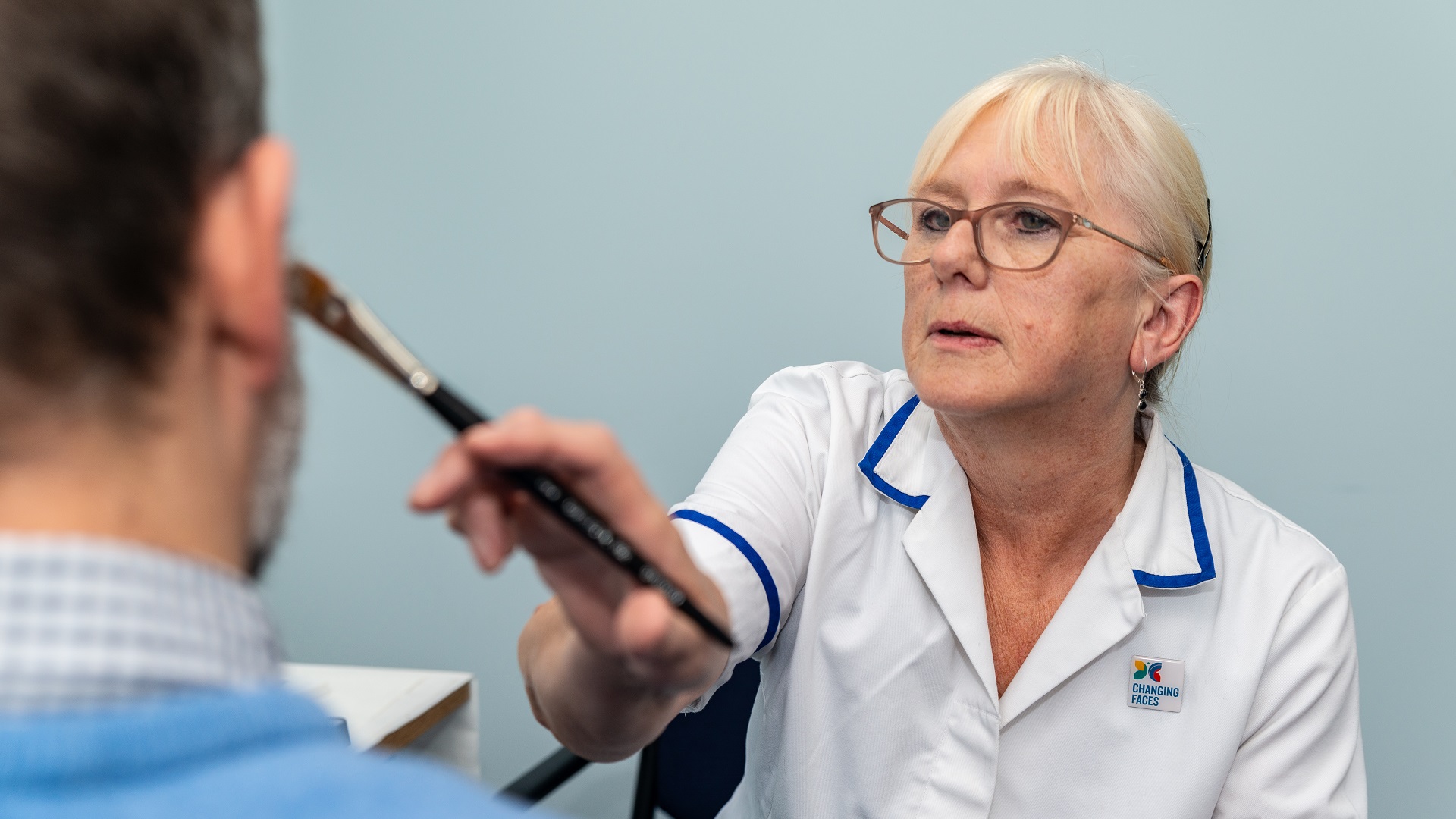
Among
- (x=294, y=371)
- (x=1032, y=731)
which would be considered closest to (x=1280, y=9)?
(x=1032, y=731)

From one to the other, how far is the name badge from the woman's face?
30 centimetres

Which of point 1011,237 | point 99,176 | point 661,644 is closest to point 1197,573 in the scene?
point 1011,237

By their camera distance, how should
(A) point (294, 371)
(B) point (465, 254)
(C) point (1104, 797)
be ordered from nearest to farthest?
1. (A) point (294, 371)
2. (C) point (1104, 797)
3. (B) point (465, 254)

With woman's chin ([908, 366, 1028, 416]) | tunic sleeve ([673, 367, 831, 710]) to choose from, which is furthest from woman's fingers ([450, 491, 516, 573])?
woman's chin ([908, 366, 1028, 416])

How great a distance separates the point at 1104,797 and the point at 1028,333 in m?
0.51

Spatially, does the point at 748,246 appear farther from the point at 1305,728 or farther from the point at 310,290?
the point at 310,290

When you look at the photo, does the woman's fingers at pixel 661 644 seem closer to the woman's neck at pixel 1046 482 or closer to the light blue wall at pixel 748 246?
the woman's neck at pixel 1046 482

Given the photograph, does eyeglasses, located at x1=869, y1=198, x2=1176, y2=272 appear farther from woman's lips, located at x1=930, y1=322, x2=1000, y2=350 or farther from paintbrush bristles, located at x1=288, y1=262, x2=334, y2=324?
paintbrush bristles, located at x1=288, y1=262, x2=334, y2=324

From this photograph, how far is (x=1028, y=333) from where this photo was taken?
1.16 m

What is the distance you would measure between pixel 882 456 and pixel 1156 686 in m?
0.39

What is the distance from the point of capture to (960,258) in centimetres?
120

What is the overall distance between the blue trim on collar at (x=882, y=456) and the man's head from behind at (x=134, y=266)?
90 centimetres

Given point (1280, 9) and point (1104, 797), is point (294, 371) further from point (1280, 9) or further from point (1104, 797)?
point (1280, 9)

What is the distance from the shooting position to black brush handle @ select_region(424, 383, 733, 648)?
1.86ft
